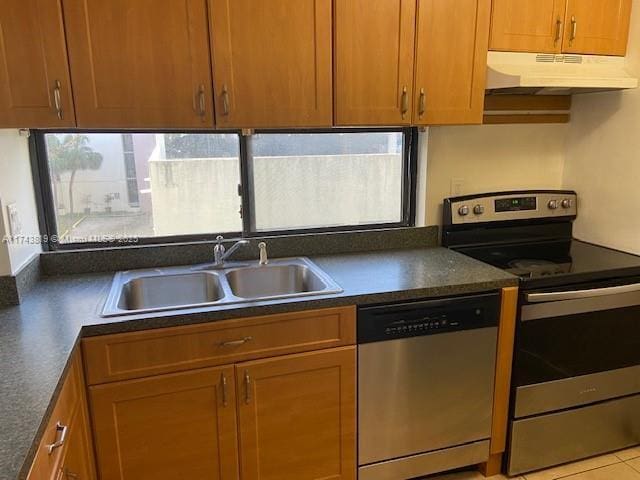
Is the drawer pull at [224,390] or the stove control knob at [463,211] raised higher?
the stove control knob at [463,211]

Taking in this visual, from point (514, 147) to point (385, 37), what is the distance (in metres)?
1.01

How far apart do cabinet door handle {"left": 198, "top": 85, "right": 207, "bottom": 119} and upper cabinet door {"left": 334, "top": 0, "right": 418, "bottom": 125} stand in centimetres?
50

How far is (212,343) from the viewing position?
1572 millimetres

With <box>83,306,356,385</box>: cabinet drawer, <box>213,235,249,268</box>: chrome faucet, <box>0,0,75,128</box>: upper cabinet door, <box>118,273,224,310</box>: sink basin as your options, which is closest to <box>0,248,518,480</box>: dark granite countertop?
<box>83,306,356,385</box>: cabinet drawer

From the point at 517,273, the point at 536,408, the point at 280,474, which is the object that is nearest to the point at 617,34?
the point at 517,273

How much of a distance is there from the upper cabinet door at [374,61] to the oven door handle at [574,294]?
2.87 ft

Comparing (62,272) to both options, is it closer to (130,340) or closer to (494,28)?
(130,340)

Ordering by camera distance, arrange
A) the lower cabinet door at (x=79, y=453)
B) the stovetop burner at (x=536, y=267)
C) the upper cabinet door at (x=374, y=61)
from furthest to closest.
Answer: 1. the stovetop burner at (x=536, y=267)
2. the upper cabinet door at (x=374, y=61)
3. the lower cabinet door at (x=79, y=453)

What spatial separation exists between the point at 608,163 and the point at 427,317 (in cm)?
133

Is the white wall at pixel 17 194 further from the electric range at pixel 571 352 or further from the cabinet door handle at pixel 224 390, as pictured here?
the electric range at pixel 571 352

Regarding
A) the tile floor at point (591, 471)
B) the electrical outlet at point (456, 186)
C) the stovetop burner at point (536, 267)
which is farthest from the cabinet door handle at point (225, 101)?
the tile floor at point (591, 471)

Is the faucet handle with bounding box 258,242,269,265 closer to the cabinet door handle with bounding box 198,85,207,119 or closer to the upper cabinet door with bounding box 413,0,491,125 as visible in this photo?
the cabinet door handle with bounding box 198,85,207,119

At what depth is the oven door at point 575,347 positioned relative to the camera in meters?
1.90

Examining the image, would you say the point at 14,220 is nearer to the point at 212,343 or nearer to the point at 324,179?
the point at 212,343
